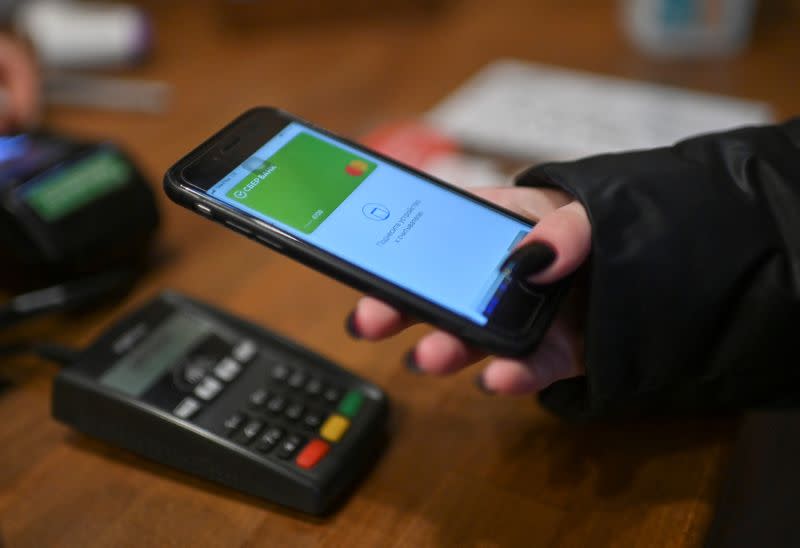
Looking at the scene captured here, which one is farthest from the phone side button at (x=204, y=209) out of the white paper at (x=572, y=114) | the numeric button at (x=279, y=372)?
the white paper at (x=572, y=114)

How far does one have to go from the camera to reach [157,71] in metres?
0.84

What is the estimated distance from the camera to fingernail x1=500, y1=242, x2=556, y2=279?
1.17ft

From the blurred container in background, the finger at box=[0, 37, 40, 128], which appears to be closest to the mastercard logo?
the finger at box=[0, 37, 40, 128]

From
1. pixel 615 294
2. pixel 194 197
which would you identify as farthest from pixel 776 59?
pixel 194 197

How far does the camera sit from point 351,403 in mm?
410

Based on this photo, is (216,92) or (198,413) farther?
(216,92)

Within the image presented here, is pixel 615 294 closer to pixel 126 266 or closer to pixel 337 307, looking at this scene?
pixel 337 307

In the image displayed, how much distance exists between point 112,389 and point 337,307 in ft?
0.55

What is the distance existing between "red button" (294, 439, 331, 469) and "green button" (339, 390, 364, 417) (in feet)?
0.08

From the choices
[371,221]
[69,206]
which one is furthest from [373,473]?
[69,206]

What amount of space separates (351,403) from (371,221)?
102 mm

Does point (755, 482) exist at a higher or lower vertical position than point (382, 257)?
lower

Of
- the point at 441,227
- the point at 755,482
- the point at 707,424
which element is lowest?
the point at 755,482

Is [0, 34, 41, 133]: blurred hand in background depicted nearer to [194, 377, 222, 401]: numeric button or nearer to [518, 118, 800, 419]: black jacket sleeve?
[194, 377, 222, 401]: numeric button
